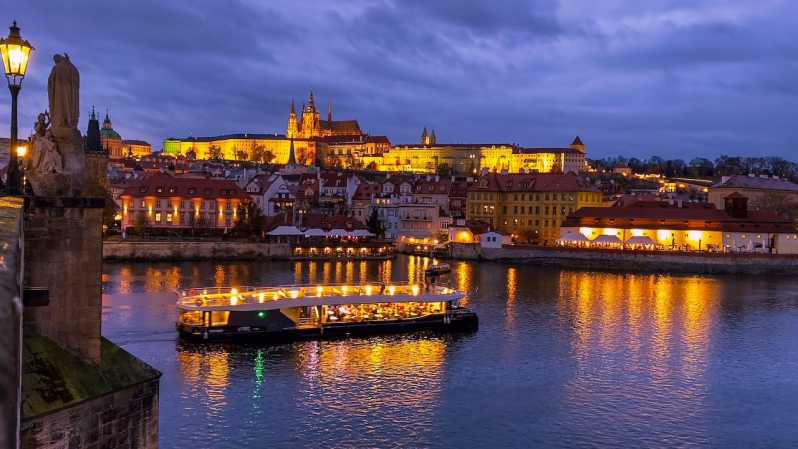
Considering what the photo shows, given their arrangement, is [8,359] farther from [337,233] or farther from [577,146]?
[577,146]

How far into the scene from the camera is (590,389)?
914 inches

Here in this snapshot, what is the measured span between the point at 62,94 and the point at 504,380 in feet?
58.3

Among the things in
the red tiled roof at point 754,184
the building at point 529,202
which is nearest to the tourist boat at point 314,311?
the building at point 529,202

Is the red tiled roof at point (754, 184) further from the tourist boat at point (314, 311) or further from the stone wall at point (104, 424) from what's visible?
the stone wall at point (104, 424)

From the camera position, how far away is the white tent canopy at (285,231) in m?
65.9

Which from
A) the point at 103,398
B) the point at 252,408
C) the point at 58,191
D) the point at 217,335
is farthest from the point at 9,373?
the point at 217,335

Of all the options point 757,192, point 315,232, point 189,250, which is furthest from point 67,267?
point 757,192

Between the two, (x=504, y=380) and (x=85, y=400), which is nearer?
(x=85, y=400)

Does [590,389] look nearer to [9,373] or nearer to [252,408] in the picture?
[252,408]

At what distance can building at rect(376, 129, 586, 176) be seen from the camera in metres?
168

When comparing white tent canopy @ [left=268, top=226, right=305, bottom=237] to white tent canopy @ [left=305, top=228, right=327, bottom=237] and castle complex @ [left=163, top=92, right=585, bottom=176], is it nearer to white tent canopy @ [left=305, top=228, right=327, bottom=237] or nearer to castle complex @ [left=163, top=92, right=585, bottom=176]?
white tent canopy @ [left=305, top=228, right=327, bottom=237]

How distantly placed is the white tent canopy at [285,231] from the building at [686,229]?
25.2 meters

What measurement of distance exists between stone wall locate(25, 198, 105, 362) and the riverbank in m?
57.8

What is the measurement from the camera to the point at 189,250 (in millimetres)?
60750
